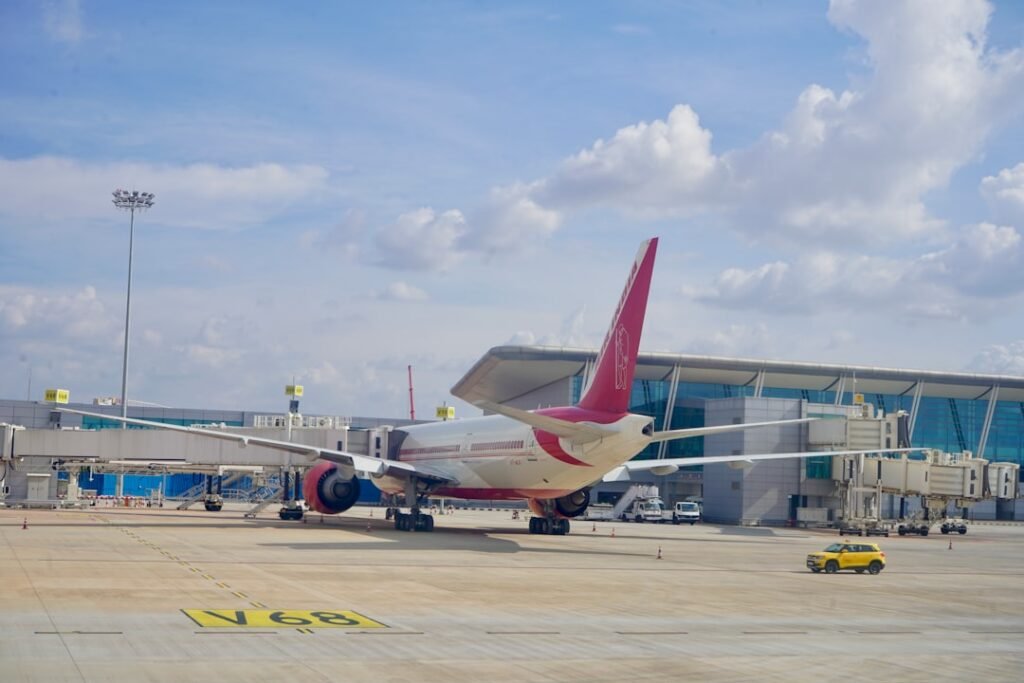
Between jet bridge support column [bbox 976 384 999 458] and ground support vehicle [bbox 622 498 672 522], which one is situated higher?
jet bridge support column [bbox 976 384 999 458]

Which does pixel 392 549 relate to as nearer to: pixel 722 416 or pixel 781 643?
pixel 781 643

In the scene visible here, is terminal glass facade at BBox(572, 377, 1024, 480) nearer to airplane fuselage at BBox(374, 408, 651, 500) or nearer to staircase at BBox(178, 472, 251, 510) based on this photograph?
staircase at BBox(178, 472, 251, 510)

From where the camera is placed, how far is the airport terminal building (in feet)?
254

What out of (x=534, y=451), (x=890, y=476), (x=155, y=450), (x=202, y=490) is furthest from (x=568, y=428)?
(x=202, y=490)

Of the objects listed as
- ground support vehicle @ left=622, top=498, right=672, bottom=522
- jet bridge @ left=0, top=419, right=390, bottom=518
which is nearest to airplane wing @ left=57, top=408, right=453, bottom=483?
jet bridge @ left=0, top=419, right=390, bottom=518

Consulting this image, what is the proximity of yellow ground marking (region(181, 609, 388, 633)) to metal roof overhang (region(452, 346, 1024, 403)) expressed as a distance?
72.4 m

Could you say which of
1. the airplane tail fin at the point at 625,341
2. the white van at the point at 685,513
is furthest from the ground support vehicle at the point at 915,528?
the airplane tail fin at the point at 625,341

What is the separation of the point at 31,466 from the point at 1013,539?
5700cm

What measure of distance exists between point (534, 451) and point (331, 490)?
13.6m

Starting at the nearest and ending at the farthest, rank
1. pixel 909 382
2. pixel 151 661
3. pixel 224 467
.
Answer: pixel 151 661
pixel 224 467
pixel 909 382

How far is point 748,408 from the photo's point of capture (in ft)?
256

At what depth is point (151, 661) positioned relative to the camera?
15195 mm

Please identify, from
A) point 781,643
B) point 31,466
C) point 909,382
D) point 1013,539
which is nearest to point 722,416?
point 1013,539

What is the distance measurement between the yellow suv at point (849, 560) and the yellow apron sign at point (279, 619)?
18864 millimetres
